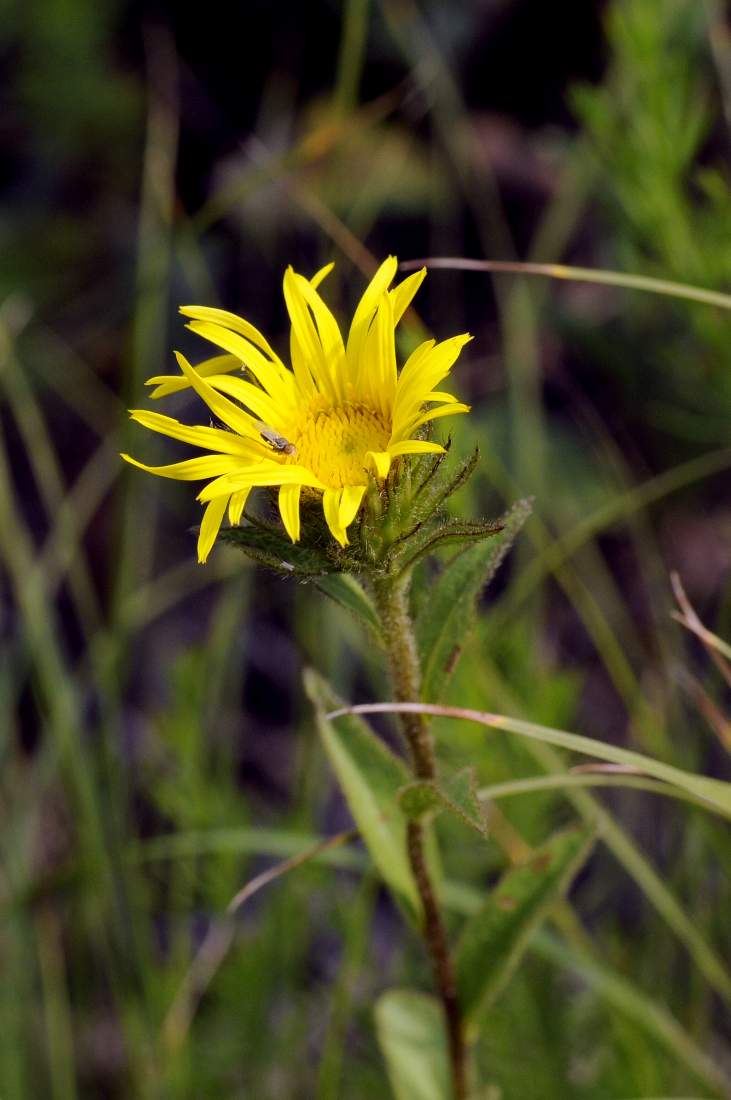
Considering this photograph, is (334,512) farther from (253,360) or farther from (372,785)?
(372,785)

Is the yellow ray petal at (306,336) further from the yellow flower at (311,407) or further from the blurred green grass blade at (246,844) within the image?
the blurred green grass blade at (246,844)

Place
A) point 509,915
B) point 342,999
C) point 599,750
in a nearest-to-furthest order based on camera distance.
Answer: point 599,750 < point 509,915 < point 342,999

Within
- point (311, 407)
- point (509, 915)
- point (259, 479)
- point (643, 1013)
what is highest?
point (311, 407)

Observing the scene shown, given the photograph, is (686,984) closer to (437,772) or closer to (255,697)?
(437,772)

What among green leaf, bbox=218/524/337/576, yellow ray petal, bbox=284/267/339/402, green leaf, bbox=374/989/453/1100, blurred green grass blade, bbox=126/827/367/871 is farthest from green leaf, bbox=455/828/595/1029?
yellow ray petal, bbox=284/267/339/402

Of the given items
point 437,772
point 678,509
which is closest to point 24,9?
point 678,509

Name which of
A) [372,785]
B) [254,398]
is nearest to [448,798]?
[372,785]
